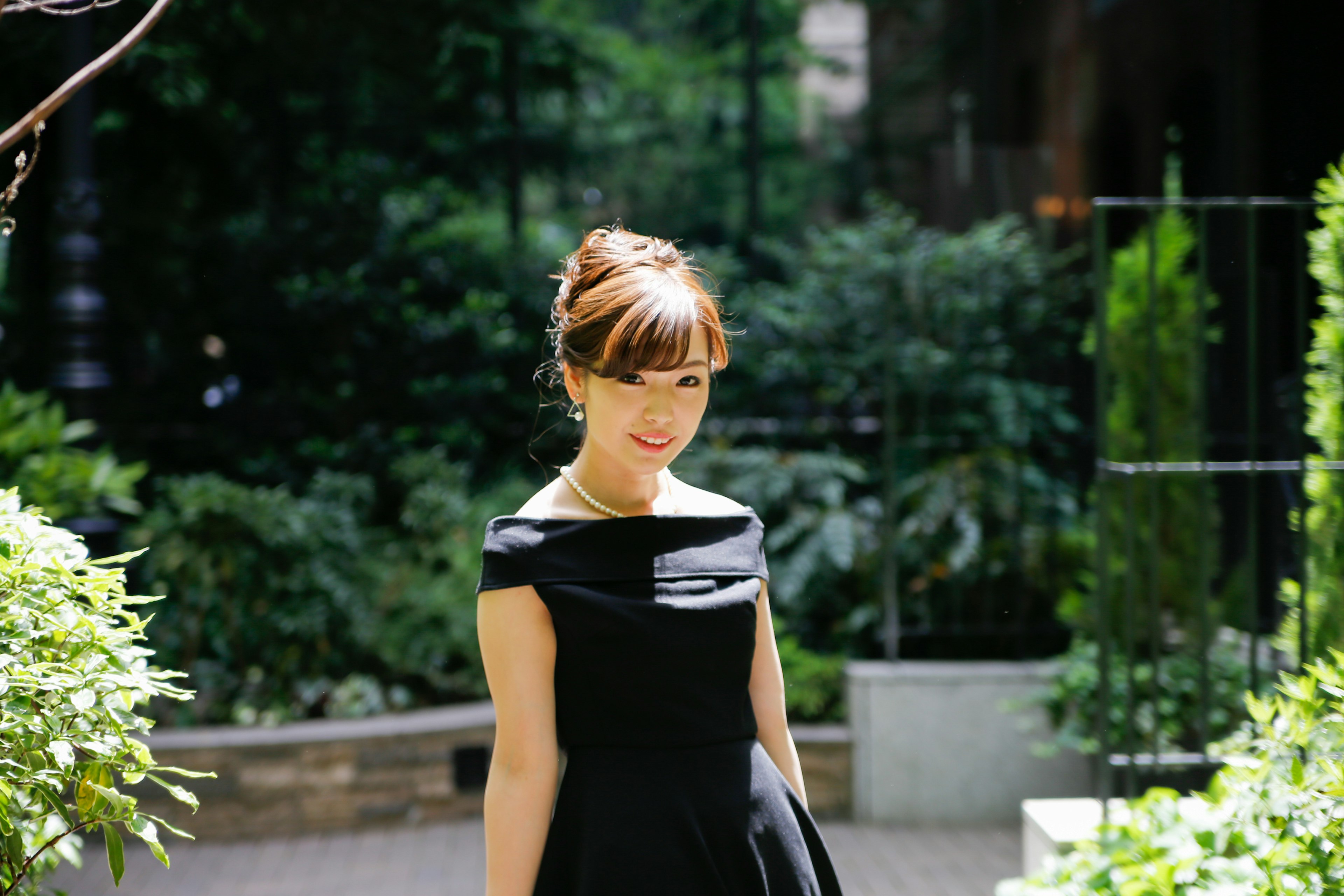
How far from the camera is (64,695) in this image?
5.57ft

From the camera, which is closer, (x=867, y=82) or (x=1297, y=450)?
(x=1297, y=450)

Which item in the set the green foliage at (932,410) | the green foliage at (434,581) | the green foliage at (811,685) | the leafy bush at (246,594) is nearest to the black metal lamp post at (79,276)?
the leafy bush at (246,594)

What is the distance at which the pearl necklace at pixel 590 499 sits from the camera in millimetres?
1807

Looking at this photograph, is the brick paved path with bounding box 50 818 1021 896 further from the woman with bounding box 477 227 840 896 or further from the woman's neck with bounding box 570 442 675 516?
the woman's neck with bounding box 570 442 675 516

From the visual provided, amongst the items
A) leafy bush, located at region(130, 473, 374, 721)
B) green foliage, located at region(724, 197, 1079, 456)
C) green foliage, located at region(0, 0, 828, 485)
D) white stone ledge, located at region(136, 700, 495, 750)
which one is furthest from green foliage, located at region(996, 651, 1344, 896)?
green foliage, located at region(0, 0, 828, 485)

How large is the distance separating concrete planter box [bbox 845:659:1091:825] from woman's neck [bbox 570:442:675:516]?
3396 millimetres

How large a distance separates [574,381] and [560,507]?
206mm

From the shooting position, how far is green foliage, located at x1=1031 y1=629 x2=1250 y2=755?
441 centimetres

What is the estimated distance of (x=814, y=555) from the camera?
5527 millimetres

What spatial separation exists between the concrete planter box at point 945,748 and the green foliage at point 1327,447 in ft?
6.49

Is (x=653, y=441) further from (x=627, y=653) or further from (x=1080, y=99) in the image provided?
(x=1080, y=99)

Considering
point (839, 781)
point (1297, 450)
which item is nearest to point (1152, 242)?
point (1297, 450)

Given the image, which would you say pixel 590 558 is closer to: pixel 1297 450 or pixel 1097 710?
pixel 1297 450

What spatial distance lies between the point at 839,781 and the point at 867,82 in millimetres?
5084
